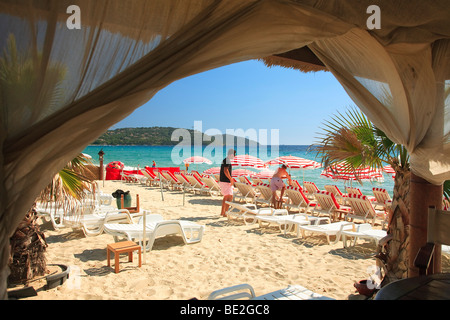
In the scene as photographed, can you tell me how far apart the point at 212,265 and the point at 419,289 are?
2.97 meters

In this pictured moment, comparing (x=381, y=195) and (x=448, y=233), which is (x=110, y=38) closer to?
(x=448, y=233)

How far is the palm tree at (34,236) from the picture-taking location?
338cm

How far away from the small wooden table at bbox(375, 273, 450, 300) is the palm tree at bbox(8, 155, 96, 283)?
2.96m

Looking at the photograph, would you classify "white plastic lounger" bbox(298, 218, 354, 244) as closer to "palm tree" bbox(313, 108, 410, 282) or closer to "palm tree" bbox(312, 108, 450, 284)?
"palm tree" bbox(313, 108, 410, 282)

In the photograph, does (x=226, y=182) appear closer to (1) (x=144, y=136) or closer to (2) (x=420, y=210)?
(2) (x=420, y=210)

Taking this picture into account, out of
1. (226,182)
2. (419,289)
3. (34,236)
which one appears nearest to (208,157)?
(226,182)

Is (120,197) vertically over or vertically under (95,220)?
over

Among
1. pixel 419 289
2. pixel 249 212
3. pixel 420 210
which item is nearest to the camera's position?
pixel 419 289

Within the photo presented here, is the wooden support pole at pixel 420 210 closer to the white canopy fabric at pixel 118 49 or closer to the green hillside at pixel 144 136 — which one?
the white canopy fabric at pixel 118 49

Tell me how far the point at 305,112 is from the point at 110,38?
74.7m

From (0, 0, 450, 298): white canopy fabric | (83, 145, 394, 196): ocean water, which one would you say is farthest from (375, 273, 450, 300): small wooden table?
(83, 145, 394, 196): ocean water

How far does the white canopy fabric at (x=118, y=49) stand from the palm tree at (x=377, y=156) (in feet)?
3.09

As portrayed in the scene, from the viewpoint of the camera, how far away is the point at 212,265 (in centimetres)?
435

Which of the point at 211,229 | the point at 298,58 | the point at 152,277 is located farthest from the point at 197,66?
the point at 211,229
